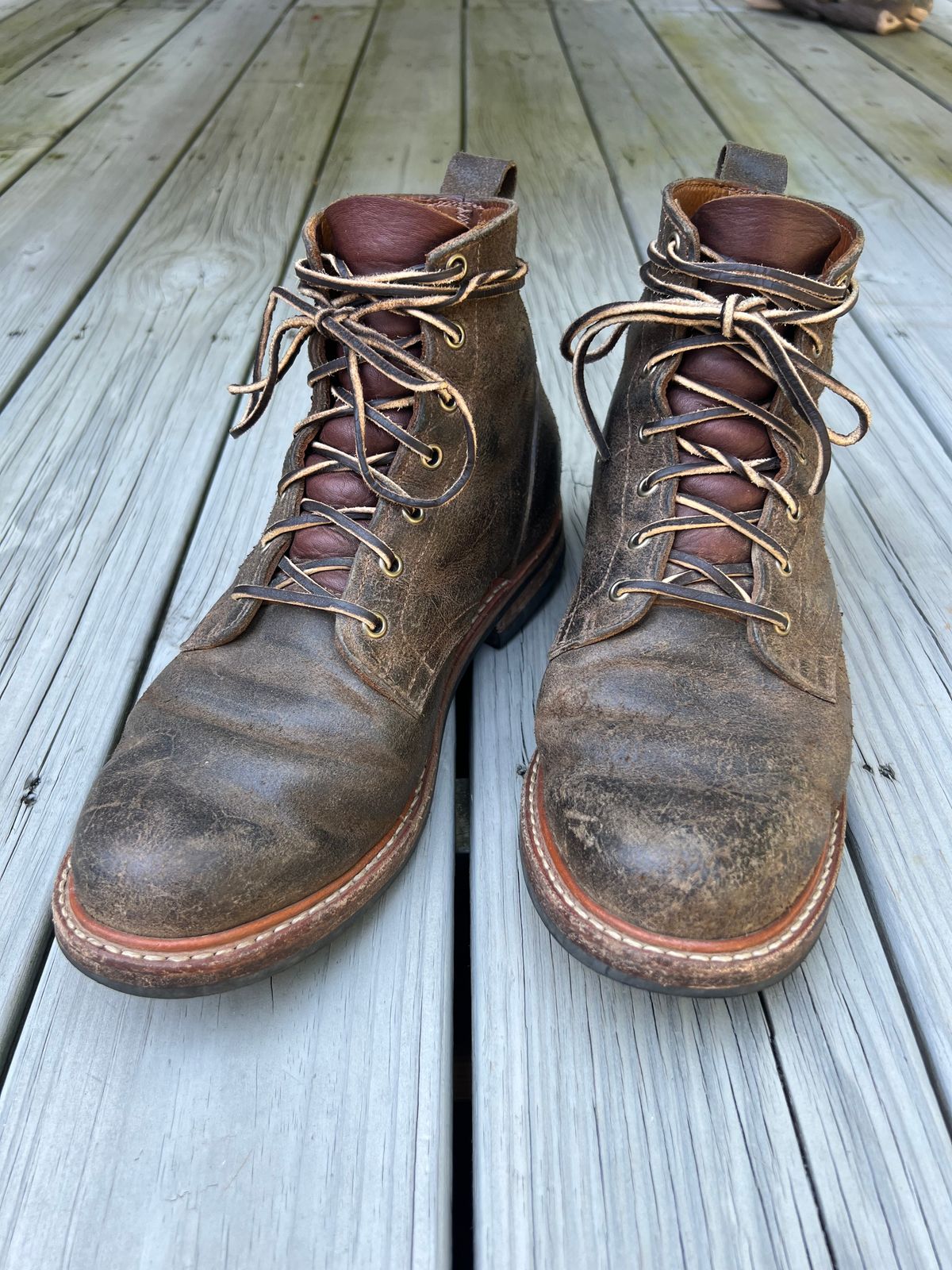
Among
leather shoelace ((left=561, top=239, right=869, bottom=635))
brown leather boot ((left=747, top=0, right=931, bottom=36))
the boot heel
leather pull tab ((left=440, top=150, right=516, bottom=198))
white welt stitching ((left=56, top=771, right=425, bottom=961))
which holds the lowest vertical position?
white welt stitching ((left=56, top=771, right=425, bottom=961))

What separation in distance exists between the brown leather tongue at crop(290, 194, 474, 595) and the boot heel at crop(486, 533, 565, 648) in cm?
A: 27

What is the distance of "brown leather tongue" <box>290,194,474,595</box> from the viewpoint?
866mm

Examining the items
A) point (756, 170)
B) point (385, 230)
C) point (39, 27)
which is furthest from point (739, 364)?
point (39, 27)

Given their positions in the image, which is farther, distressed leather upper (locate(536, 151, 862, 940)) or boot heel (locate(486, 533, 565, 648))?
boot heel (locate(486, 533, 565, 648))

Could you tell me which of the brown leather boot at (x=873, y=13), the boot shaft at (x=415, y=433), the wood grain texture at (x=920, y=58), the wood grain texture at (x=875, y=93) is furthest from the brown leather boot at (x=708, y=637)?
the brown leather boot at (x=873, y=13)

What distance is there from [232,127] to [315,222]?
6.75 feet

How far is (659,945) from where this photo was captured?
710 millimetres

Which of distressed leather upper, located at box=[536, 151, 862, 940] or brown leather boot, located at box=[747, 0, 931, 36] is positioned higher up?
brown leather boot, located at box=[747, 0, 931, 36]

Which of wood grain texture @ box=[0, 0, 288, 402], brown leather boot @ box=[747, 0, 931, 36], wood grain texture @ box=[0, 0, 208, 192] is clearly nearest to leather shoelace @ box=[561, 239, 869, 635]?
wood grain texture @ box=[0, 0, 288, 402]

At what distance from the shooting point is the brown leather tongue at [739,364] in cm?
87

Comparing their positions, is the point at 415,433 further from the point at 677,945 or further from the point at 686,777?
the point at 677,945

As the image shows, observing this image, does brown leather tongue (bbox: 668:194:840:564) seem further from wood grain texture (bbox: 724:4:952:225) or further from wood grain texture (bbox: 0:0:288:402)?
wood grain texture (bbox: 724:4:952:225)

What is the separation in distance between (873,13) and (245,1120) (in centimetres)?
388

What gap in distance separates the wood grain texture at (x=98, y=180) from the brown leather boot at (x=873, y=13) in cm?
202
